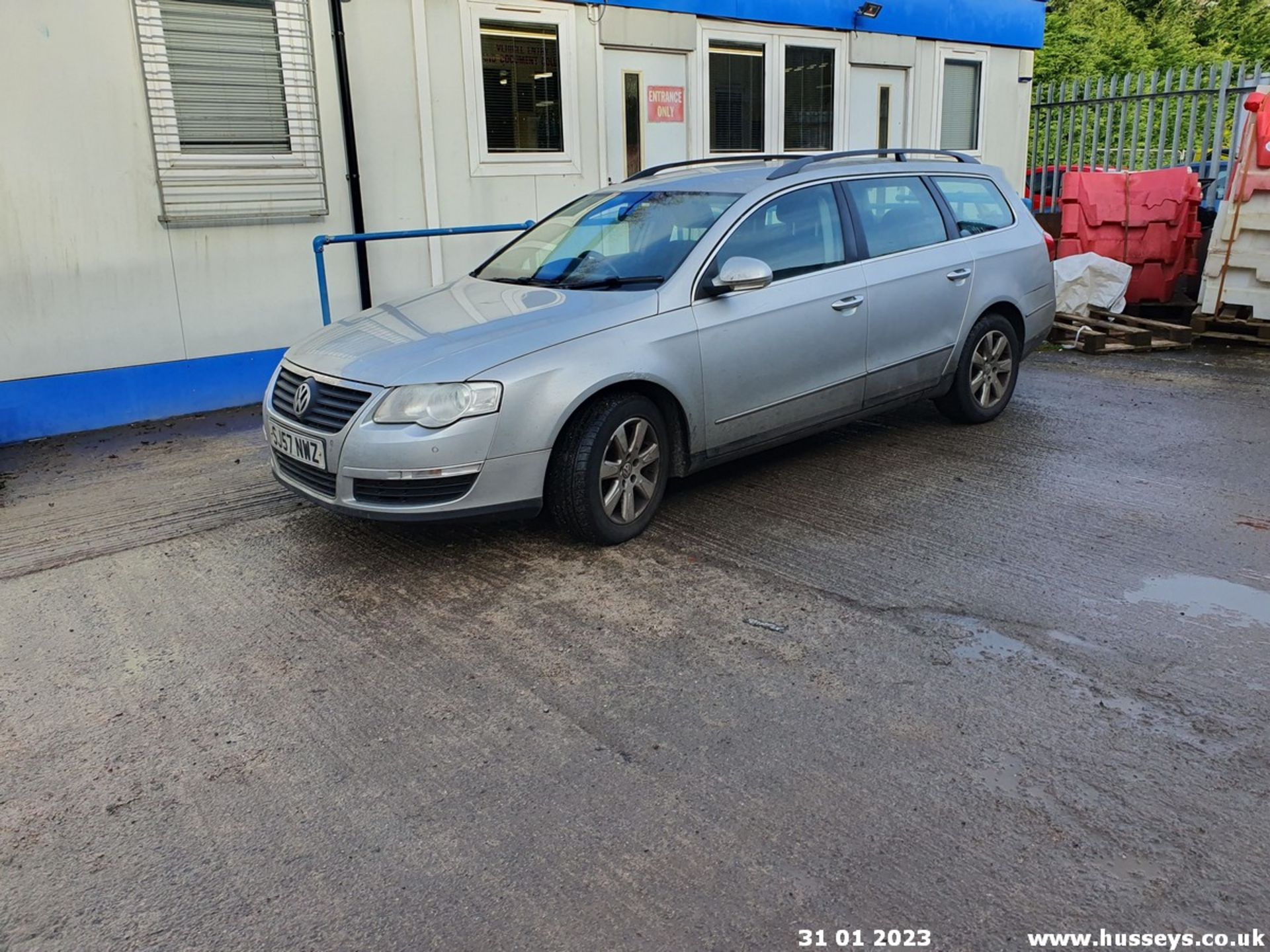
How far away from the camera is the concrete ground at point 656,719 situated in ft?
8.37

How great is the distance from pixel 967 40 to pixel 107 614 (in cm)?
1172

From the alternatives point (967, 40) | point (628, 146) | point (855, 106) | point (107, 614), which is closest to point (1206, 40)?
point (967, 40)

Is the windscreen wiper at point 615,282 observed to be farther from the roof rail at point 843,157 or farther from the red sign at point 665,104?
the red sign at point 665,104

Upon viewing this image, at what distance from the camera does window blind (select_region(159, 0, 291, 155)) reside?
24.5 feet

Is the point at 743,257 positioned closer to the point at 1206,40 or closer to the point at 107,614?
the point at 107,614

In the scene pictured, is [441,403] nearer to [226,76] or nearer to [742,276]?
[742,276]

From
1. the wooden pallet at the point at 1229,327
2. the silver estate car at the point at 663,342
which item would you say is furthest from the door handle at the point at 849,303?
the wooden pallet at the point at 1229,327

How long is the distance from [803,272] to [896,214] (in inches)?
38.2

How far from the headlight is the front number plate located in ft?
1.17

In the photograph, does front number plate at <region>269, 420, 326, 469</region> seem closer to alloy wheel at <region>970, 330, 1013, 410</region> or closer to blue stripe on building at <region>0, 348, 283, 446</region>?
blue stripe on building at <region>0, 348, 283, 446</region>

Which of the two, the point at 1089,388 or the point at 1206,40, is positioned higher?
the point at 1206,40

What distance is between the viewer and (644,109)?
9.99 meters

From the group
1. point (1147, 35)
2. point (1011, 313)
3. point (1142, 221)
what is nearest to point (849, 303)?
point (1011, 313)

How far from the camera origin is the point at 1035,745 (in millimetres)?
3133
